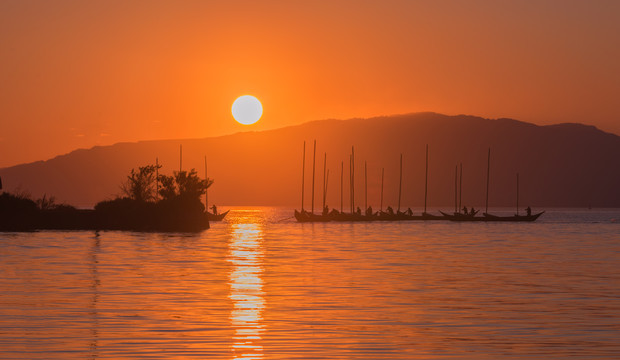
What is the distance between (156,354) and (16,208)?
9095 cm

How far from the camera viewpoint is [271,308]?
30578 millimetres

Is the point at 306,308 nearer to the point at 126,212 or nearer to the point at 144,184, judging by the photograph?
the point at 126,212

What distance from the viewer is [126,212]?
376ft

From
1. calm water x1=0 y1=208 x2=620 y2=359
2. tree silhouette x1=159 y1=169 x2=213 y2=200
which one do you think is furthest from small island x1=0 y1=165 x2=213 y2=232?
calm water x1=0 y1=208 x2=620 y2=359

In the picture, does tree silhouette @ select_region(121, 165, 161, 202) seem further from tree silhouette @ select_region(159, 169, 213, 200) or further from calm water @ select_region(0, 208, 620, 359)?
calm water @ select_region(0, 208, 620, 359)

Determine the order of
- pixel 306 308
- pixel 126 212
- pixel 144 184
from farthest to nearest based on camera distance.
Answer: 1. pixel 144 184
2. pixel 126 212
3. pixel 306 308

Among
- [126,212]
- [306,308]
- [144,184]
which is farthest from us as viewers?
[144,184]

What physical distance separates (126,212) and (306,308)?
3402 inches

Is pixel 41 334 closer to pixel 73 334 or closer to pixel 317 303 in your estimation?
pixel 73 334

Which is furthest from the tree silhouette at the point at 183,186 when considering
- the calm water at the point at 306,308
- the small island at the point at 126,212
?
the calm water at the point at 306,308

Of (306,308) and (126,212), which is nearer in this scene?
(306,308)

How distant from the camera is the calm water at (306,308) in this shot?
22.2 metres

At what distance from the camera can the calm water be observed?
22.2 meters

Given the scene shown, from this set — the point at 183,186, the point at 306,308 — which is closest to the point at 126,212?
the point at 183,186
